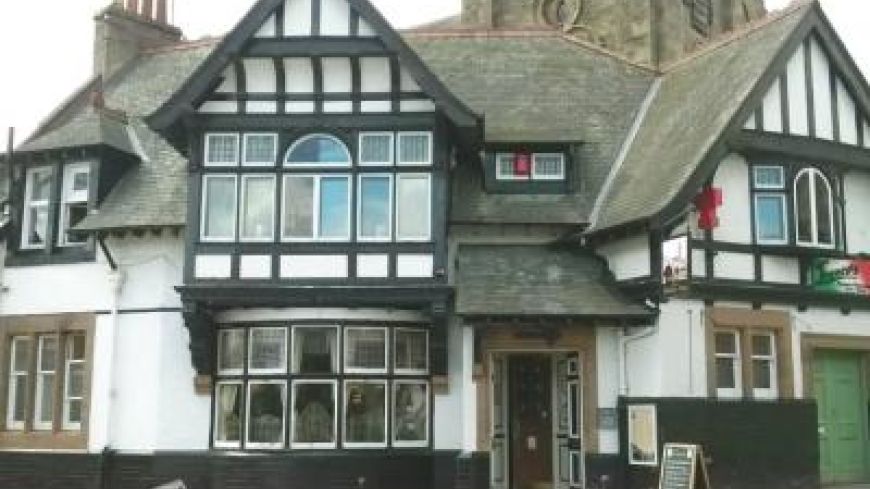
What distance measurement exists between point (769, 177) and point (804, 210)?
2.92 ft

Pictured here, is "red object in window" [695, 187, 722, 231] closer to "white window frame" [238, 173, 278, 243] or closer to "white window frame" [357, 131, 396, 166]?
"white window frame" [357, 131, 396, 166]

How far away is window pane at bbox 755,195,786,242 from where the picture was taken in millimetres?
19156

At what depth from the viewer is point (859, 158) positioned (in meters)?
20.1

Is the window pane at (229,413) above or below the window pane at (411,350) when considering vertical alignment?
below

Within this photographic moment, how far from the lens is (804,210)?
63.7 feet

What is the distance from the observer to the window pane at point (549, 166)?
20.9 meters

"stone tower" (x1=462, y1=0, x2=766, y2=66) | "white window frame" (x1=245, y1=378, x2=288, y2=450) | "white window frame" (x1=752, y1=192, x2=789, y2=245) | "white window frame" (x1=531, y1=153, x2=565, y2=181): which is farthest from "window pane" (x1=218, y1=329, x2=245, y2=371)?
"stone tower" (x1=462, y1=0, x2=766, y2=66)

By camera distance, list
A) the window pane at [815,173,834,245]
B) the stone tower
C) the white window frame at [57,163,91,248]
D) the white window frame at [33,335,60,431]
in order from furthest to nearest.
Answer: the stone tower, the white window frame at [57,163,91,248], the white window frame at [33,335,60,431], the window pane at [815,173,834,245]

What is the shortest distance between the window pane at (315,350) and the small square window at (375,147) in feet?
10.4

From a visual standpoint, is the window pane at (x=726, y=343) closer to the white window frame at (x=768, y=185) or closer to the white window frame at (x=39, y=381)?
the white window frame at (x=768, y=185)

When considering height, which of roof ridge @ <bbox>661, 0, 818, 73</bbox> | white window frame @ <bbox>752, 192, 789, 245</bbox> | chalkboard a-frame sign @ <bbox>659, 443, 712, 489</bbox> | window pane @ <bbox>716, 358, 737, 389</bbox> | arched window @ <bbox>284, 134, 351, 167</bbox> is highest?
roof ridge @ <bbox>661, 0, 818, 73</bbox>

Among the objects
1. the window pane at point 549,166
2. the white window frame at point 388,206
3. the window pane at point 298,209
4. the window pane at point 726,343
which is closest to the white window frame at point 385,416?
the white window frame at point 388,206

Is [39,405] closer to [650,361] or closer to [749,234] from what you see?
[650,361]

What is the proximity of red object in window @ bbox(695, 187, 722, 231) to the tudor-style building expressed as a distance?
0.13ft
